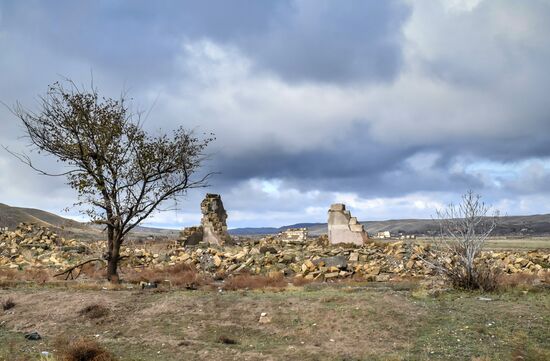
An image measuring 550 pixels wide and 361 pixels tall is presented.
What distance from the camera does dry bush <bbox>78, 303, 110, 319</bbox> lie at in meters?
12.0

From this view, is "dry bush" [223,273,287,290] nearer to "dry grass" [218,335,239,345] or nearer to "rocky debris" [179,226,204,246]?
"dry grass" [218,335,239,345]

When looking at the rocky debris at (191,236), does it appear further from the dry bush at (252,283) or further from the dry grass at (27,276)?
the dry bush at (252,283)

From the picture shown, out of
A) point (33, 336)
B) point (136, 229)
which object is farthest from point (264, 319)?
point (136, 229)

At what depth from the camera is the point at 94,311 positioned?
12.1m

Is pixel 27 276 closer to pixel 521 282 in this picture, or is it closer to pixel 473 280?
pixel 473 280

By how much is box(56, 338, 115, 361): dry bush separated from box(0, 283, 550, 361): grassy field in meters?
0.50

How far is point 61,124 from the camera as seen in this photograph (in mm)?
18109

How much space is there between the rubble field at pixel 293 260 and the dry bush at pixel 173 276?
89cm

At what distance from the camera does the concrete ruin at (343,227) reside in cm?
3206

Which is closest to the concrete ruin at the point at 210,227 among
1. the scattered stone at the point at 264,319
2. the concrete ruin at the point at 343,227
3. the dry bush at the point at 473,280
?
the concrete ruin at the point at 343,227

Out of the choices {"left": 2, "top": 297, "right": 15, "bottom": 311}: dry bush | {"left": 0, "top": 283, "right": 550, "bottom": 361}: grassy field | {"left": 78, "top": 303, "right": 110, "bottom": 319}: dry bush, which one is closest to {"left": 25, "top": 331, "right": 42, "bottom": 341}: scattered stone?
{"left": 0, "top": 283, "right": 550, "bottom": 361}: grassy field

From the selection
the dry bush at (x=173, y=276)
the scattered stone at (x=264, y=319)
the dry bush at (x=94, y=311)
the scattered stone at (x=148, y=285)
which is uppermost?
the dry bush at (x=173, y=276)

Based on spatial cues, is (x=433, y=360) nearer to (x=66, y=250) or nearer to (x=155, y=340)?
(x=155, y=340)

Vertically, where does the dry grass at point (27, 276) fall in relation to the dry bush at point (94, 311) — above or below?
above
